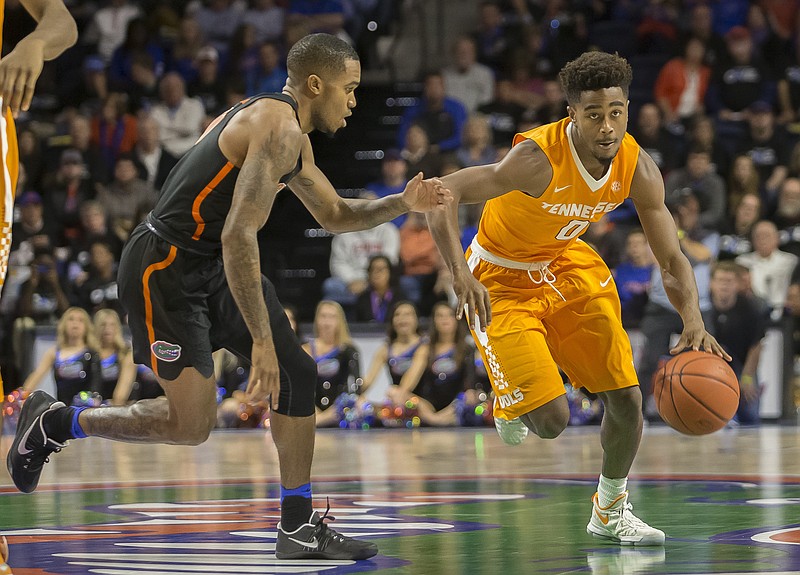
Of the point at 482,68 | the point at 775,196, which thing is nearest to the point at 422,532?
the point at 775,196

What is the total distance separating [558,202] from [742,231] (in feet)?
21.8

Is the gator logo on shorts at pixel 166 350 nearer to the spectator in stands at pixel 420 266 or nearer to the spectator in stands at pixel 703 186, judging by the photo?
the spectator in stands at pixel 420 266

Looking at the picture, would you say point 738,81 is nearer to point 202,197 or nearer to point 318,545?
point 202,197

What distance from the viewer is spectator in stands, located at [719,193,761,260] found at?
11.4 m

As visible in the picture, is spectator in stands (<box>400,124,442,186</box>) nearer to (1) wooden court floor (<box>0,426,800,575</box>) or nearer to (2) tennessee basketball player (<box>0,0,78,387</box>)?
(1) wooden court floor (<box>0,426,800,575</box>)

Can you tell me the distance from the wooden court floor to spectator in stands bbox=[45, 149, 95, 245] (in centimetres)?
372

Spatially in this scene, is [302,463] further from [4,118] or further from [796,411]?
[796,411]

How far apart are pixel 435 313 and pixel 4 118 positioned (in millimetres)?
7199

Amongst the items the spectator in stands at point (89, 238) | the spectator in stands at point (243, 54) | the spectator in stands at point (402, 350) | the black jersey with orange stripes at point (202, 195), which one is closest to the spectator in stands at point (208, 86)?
the spectator in stands at point (243, 54)

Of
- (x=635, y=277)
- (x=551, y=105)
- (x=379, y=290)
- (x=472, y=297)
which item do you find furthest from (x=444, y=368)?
(x=472, y=297)

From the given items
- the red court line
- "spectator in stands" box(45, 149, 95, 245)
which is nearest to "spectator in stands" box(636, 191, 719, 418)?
the red court line

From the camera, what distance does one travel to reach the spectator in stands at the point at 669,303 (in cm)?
1052

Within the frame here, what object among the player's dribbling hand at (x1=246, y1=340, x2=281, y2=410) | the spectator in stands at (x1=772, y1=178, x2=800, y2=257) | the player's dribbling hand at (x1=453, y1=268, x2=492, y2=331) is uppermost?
the spectator in stands at (x1=772, y1=178, x2=800, y2=257)

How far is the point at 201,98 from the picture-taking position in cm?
1418
